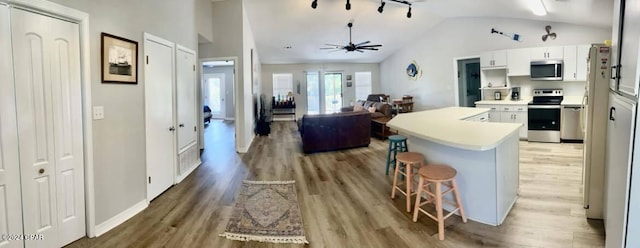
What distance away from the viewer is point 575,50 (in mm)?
5582

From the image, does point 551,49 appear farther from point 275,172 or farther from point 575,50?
point 275,172

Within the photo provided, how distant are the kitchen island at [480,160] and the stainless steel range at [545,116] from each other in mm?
3609

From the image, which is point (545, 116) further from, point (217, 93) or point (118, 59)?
point (217, 93)

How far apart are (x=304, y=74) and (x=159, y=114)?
28.2ft

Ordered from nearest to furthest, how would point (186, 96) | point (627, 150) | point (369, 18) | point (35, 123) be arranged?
point (627, 150) → point (35, 123) → point (186, 96) → point (369, 18)

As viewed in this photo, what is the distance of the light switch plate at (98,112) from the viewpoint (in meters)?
2.61

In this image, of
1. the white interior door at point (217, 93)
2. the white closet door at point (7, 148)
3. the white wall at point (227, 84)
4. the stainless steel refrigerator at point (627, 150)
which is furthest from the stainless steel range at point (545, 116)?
the white interior door at point (217, 93)

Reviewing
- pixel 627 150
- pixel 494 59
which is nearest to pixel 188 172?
pixel 627 150

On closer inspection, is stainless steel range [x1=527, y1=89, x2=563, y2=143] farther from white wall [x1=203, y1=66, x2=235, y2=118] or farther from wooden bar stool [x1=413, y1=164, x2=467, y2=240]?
white wall [x1=203, y1=66, x2=235, y2=118]

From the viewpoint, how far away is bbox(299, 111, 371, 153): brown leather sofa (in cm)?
580

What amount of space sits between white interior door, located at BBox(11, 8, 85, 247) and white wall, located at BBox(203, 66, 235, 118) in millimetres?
10282

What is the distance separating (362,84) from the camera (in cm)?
1221

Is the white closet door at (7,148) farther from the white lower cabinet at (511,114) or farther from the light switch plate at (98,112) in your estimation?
the white lower cabinet at (511,114)

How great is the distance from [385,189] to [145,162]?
2.76 m
